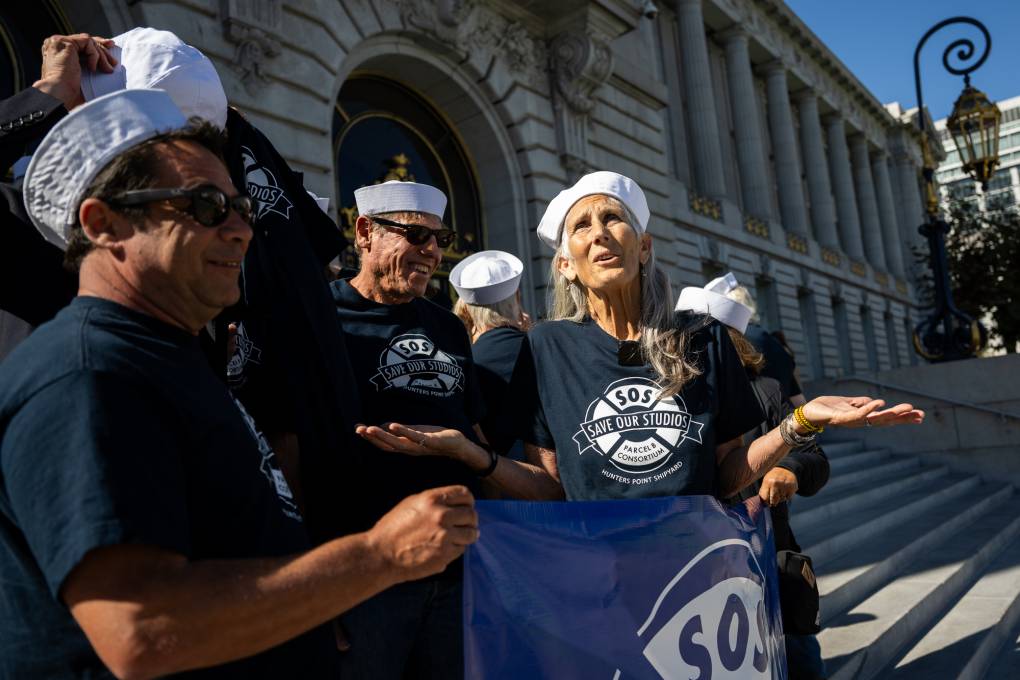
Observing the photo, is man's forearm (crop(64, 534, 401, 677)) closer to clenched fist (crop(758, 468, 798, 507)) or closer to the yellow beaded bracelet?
the yellow beaded bracelet

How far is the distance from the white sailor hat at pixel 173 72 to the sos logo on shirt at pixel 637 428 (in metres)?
1.33

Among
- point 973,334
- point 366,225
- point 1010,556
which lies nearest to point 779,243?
point 973,334

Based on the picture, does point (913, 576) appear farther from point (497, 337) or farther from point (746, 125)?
point (746, 125)

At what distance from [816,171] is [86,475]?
3572 cm

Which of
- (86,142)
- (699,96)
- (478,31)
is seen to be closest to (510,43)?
(478,31)

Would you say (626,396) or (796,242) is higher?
(796,242)

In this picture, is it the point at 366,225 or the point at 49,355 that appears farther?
the point at 366,225

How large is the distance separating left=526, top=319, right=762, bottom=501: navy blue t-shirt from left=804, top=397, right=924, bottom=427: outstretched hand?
0.66 ft

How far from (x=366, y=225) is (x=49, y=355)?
5.64 feet

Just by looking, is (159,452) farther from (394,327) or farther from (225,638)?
(394,327)

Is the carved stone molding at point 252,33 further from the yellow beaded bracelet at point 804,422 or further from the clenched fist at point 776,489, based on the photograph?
the yellow beaded bracelet at point 804,422

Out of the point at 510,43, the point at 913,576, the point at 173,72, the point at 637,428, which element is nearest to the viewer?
the point at 173,72

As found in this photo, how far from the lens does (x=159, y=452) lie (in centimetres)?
113

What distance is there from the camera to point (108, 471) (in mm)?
1056
